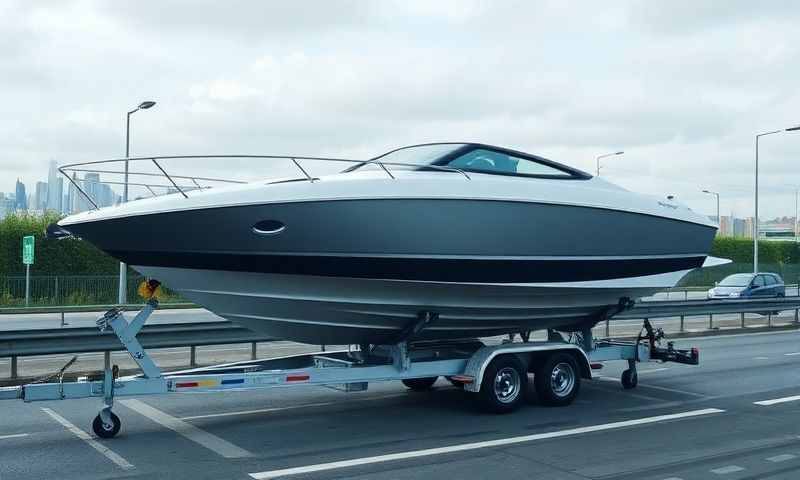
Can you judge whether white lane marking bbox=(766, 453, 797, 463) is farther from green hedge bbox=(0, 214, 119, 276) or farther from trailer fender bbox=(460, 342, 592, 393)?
green hedge bbox=(0, 214, 119, 276)

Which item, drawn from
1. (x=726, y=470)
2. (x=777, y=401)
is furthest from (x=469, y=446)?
(x=777, y=401)

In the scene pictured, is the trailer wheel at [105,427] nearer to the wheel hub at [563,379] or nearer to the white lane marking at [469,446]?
the white lane marking at [469,446]

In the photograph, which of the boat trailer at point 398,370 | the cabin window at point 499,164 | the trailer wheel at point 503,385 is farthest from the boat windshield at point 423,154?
the trailer wheel at point 503,385

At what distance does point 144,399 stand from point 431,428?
12.0 ft

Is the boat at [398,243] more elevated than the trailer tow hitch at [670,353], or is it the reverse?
the boat at [398,243]

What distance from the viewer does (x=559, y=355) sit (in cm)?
962

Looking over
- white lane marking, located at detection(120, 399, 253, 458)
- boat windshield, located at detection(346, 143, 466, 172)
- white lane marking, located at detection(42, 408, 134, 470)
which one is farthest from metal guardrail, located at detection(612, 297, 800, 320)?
white lane marking, located at detection(42, 408, 134, 470)

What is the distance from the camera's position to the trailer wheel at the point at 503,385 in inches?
353

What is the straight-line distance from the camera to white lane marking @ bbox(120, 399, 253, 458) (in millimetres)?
7238

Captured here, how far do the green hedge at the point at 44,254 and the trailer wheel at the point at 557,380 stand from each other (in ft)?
71.9

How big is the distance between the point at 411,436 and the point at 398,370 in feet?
2.90

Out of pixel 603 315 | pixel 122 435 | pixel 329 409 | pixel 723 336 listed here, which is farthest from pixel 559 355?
pixel 723 336

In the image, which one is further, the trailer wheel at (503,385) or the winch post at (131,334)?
the trailer wheel at (503,385)

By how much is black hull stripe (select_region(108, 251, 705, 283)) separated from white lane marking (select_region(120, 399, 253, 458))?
5.39ft
